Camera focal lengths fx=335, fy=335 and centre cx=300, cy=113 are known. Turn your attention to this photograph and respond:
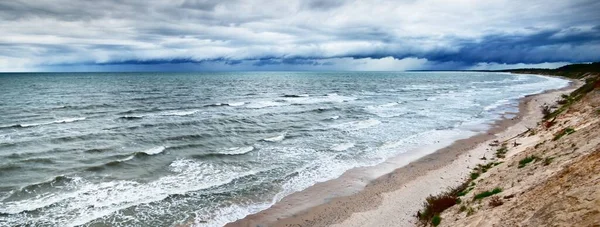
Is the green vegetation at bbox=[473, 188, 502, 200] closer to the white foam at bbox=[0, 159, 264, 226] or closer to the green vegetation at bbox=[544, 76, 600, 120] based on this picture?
the white foam at bbox=[0, 159, 264, 226]

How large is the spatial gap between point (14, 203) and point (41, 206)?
1513mm

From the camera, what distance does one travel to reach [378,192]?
57.0ft

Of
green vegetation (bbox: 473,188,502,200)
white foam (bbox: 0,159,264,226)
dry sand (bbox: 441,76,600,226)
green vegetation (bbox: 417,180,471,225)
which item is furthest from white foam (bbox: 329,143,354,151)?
green vegetation (bbox: 473,188,502,200)

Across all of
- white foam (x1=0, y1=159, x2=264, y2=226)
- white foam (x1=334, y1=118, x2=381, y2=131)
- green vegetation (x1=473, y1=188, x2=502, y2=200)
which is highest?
Result: green vegetation (x1=473, y1=188, x2=502, y2=200)

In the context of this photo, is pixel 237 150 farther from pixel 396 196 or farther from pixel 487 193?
pixel 487 193

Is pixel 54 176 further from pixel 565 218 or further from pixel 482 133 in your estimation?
pixel 482 133

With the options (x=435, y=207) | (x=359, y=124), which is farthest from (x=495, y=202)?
(x=359, y=124)

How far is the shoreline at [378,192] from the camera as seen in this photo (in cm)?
1459

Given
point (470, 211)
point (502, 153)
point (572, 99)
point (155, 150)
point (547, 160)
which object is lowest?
point (155, 150)

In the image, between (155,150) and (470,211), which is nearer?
(470,211)

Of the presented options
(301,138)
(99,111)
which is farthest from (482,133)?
(99,111)

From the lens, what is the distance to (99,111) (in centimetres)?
4516

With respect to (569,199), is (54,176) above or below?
below

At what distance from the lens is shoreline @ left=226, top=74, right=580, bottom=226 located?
47.9 ft
